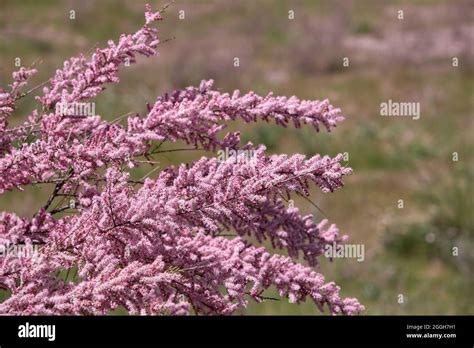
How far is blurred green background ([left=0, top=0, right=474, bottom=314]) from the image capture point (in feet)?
29.6

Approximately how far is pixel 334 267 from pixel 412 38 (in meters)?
12.1

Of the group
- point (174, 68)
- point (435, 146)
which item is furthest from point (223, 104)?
point (174, 68)

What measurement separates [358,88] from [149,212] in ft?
46.6

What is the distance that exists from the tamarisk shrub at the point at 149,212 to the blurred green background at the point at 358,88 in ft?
1.42

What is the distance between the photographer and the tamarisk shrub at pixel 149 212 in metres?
2.17

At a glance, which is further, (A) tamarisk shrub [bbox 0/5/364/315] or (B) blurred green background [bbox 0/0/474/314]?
(B) blurred green background [bbox 0/0/474/314]

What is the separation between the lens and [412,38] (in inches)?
779

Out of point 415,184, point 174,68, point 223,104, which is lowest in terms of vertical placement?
point 223,104

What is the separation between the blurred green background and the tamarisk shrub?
43 cm
